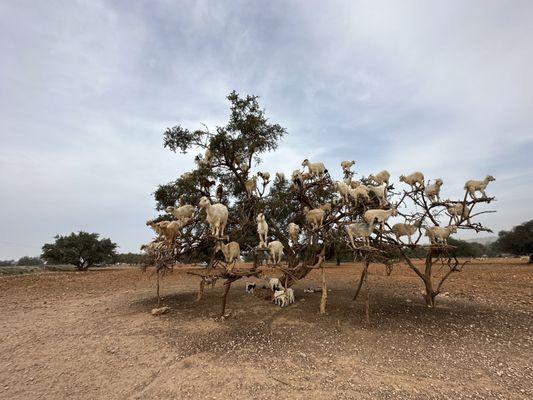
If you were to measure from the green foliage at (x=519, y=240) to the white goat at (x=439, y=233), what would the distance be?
32.0 metres

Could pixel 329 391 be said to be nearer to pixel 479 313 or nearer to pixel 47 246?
pixel 479 313

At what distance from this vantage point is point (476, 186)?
9.62 metres

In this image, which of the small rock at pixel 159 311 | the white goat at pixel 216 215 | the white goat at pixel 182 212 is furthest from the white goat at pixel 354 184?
the small rock at pixel 159 311

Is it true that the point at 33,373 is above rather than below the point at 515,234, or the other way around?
below

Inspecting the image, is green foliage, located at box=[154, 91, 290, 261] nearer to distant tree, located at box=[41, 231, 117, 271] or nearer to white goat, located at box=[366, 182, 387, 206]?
white goat, located at box=[366, 182, 387, 206]

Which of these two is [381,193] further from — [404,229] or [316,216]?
[316,216]

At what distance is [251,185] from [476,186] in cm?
784

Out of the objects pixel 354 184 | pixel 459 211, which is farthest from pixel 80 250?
pixel 459 211

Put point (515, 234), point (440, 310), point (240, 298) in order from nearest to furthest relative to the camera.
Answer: point (440, 310)
point (240, 298)
point (515, 234)

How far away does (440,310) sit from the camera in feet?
31.9

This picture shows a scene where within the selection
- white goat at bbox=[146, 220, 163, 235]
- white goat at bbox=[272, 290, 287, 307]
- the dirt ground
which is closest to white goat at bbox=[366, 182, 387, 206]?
the dirt ground

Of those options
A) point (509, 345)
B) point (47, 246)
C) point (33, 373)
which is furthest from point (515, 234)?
point (47, 246)

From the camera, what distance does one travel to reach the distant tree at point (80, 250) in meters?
34.2

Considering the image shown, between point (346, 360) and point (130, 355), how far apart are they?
485 cm
